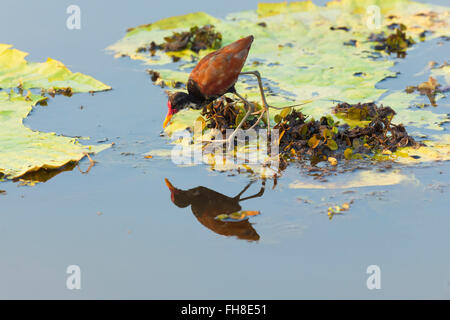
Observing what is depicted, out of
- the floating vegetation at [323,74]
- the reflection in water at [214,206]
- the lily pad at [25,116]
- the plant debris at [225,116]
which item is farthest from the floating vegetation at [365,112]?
the lily pad at [25,116]

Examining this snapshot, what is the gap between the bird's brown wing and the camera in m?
5.80

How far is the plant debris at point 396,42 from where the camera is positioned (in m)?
9.49

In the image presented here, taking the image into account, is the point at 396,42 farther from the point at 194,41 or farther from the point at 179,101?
the point at 179,101

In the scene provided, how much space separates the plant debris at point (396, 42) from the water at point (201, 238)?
13.7 ft

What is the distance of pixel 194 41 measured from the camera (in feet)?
32.7

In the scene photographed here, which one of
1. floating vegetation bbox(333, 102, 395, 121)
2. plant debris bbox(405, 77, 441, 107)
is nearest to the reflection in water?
floating vegetation bbox(333, 102, 395, 121)

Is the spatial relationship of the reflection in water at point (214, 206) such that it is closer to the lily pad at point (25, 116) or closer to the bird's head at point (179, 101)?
the bird's head at point (179, 101)

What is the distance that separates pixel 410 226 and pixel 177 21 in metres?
7.88

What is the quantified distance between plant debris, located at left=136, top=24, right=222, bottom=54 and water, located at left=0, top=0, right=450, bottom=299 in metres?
3.59

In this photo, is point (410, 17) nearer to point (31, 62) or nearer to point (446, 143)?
point (446, 143)

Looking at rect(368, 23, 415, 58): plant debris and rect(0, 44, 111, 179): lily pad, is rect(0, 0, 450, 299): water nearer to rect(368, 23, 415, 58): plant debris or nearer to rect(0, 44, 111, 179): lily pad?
rect(0, 44, 111, 179): lily pad
